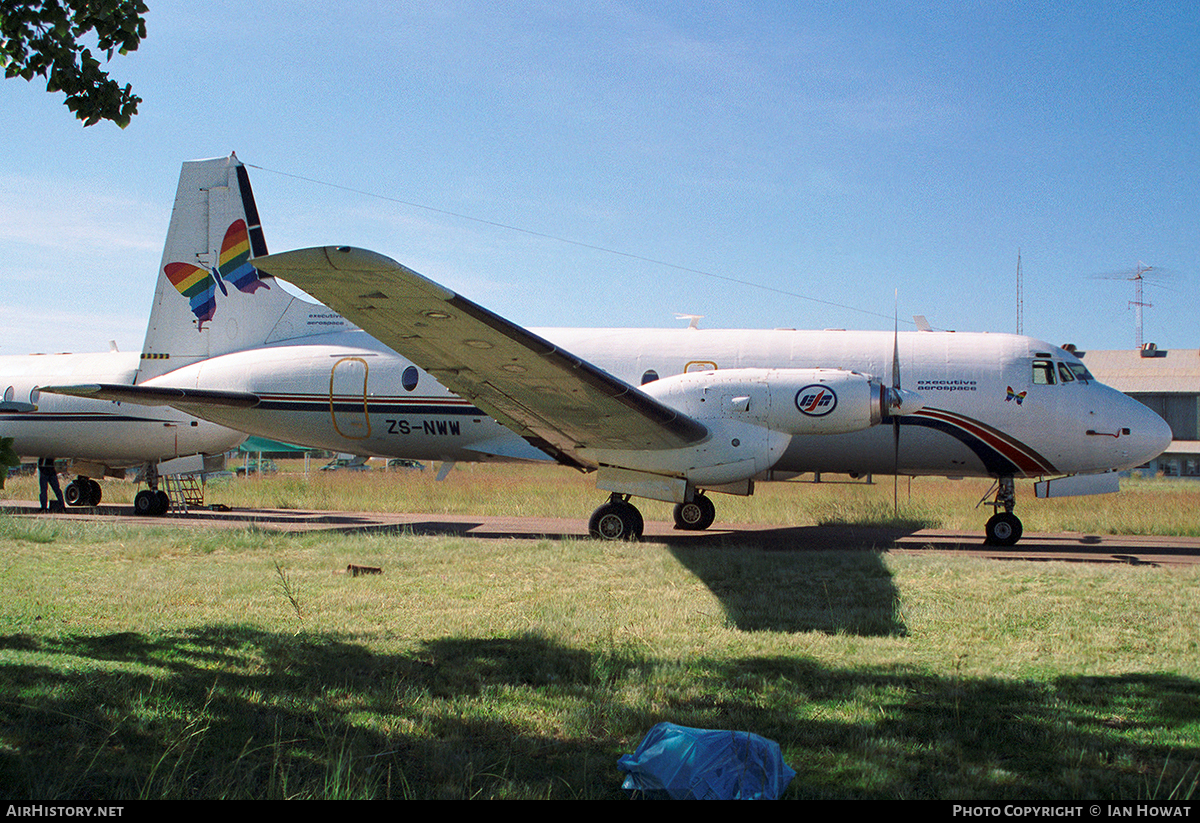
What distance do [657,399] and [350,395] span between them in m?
6.38

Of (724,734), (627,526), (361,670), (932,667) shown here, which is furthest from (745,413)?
(724,734)

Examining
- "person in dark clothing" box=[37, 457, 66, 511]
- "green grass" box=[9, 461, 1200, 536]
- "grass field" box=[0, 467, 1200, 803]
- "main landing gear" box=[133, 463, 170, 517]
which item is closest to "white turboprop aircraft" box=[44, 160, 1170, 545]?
"grass field" box=[0, 467, 1200, 803]

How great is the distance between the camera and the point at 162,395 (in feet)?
49.6

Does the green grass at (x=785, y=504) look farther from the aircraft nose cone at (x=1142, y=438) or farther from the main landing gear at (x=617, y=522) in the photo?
the main landing gear at (x=617, y=522)

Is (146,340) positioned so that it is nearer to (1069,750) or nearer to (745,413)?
(745,413)

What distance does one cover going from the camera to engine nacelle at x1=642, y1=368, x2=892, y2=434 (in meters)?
12.7

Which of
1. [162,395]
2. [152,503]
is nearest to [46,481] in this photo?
[152,503]

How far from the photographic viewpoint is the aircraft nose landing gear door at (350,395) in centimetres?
1584

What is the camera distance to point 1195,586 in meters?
9.43

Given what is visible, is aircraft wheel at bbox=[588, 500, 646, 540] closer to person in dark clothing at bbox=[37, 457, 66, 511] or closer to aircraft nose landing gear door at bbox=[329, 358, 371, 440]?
aircraft nose landing gear door at bbox=[329, 358, 371, 440]

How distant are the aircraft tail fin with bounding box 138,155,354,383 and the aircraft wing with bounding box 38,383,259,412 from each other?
2.00 meters

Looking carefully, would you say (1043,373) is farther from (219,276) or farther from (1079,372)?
(219,276)

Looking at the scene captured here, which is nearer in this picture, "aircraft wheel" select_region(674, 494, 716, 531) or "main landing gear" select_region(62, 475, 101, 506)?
"aircraft wheel" select_region(674, 494, 716, 531)

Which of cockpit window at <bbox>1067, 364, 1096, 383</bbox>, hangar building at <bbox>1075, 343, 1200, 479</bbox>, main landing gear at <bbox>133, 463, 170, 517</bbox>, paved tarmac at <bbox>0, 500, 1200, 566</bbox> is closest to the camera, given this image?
paved tarmac at <bbox>0, 500, 1200, 566</bbox>
